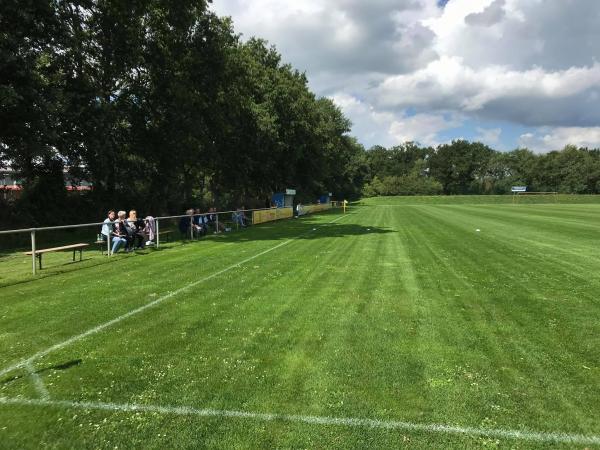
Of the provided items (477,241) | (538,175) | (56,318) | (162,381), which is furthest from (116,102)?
(538,175)

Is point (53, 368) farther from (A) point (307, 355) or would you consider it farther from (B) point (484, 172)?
(B) point (484, 172)

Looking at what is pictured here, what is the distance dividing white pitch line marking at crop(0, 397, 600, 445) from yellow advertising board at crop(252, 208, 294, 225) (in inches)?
1095

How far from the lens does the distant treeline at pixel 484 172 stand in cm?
12181

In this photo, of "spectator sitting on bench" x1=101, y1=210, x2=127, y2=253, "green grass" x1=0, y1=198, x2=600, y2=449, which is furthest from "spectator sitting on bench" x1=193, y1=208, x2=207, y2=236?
"green grass" x1=0, y1=198, x2=600, y2=449

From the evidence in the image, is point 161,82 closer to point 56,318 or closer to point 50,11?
point 50,11

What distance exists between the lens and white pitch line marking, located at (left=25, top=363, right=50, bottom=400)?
4.55 metres

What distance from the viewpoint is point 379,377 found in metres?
4.88

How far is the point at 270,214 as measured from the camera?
121 feet

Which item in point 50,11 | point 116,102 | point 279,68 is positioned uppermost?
point 279,68

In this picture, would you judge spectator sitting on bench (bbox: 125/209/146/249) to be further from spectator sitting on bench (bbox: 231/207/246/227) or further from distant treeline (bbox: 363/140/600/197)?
distant treeline (bbox: 363/140/600/197)

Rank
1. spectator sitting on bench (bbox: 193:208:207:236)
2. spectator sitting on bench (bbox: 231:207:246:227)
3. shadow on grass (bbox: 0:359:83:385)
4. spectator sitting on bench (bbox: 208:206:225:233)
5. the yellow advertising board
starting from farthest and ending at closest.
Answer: the yellow advertising board → spectator sitting on bench (bbox: 231:207:246:227) → spectator sitting on bench (bbox: 208:206:225:233) → spectator sitting on bench (bbox: 193:208:207:236) → shadow on grass (bbox: 0:359:83:385)

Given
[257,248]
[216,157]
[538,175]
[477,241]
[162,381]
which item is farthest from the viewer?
[538,175]

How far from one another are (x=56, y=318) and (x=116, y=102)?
72.8 feet

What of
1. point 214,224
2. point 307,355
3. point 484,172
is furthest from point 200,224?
point 484,172
